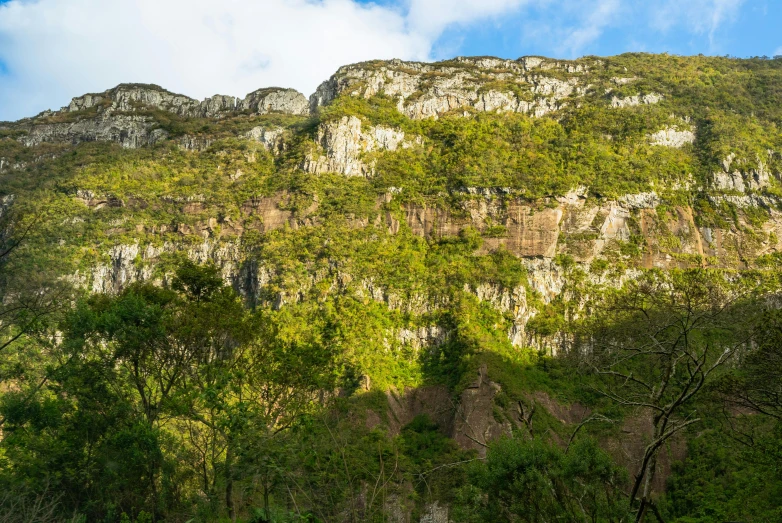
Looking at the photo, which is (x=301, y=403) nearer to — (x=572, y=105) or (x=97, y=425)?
(x=97, y=425)

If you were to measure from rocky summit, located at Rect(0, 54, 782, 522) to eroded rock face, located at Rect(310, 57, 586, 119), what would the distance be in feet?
1.26

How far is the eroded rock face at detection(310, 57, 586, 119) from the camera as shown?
71.7 m

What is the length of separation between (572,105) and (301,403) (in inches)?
2577

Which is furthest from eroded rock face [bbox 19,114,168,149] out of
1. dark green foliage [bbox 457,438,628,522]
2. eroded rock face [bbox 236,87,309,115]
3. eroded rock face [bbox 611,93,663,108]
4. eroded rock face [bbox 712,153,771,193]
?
dark green foliage [bbox 457,438,628,522]

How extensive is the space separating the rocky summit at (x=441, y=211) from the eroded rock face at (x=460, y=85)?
1.26ft

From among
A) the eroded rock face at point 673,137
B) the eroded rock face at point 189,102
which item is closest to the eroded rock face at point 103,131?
the eroded rock face at point 189,102

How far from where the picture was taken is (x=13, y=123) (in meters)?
86.0

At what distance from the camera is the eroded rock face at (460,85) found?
235 ft

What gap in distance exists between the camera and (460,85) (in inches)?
2921

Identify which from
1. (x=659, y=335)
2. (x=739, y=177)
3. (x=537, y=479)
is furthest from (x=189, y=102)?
(x=659, y=335)

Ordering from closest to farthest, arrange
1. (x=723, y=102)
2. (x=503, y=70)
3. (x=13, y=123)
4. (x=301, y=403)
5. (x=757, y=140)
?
(x=301, y=403) → (x=757, y=140) → (x=723, y=102) → (x=503, y=70) → (x=13, y=123)

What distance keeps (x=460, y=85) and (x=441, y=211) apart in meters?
25.3

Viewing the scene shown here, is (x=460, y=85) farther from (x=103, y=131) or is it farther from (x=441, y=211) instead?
(x=103, y=131)

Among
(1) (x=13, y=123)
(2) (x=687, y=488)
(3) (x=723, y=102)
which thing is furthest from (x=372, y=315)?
(1) (x=13, y=123)
